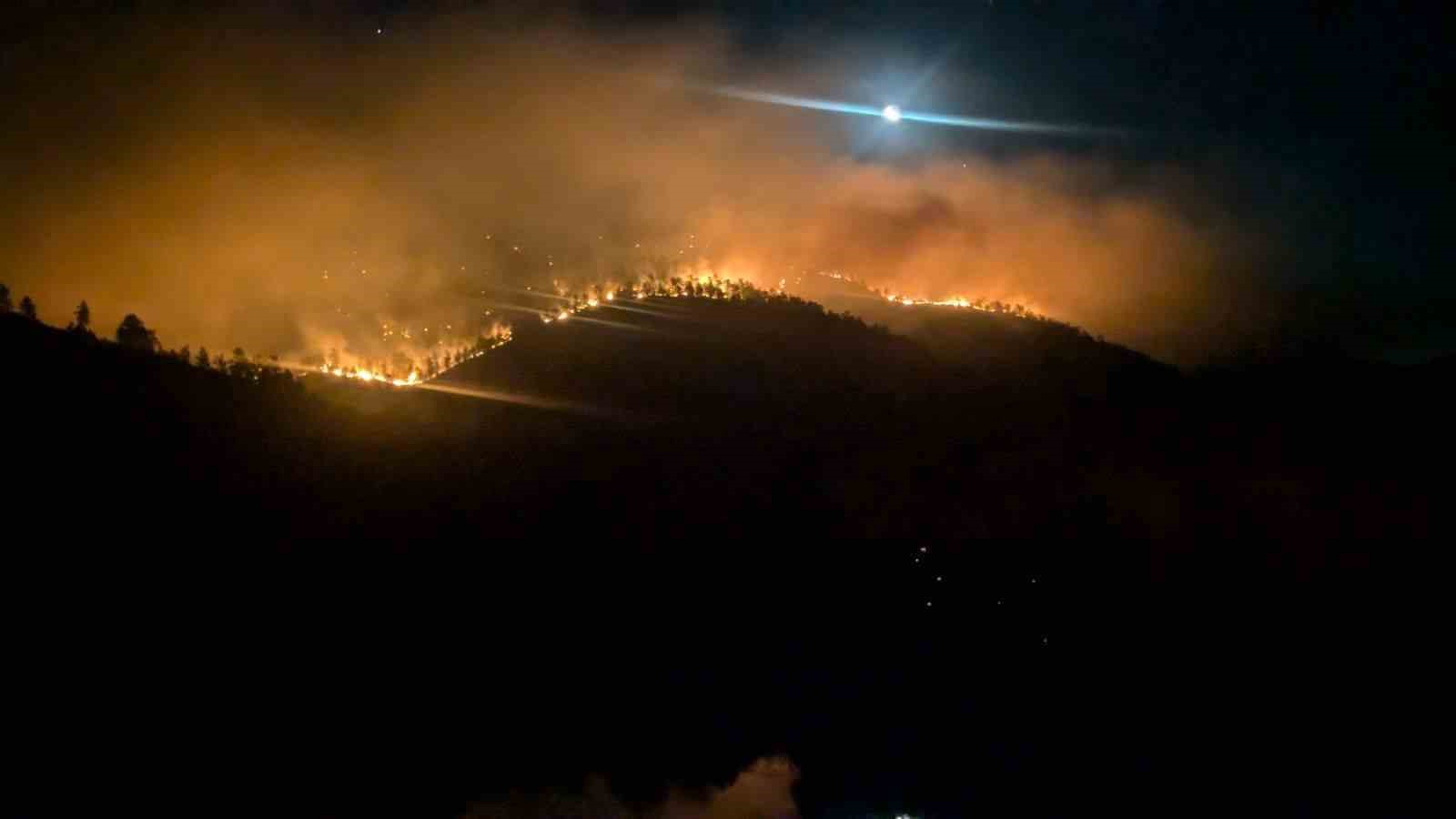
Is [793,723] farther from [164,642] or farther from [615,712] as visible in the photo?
[164,642]

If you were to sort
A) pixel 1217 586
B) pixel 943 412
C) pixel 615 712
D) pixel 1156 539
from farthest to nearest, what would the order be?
pixel 943 412
pixel 1156 539
pixel 1217 586
pixel 615 712

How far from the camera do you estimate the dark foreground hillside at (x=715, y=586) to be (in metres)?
20.5

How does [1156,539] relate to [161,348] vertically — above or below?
below

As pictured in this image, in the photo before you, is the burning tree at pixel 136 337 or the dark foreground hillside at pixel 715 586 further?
the burning tree at pixel 136 337

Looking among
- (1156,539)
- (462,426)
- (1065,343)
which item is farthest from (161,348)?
(1065,343)

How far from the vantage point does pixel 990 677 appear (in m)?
25.7

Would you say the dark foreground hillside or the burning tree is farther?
the burning tree

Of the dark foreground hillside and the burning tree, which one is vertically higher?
the burning tree

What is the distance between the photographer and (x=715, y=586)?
95.7 ft

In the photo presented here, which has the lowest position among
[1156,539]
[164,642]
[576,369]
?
[164,642]

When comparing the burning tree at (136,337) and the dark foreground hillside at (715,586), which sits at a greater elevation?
the burning tree at (136,337)

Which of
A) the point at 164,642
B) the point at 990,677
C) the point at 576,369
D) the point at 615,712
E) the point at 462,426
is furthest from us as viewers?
the point at 576,369

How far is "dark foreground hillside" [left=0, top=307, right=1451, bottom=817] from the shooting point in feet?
67.3

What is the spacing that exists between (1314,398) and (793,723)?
73.2 ft
